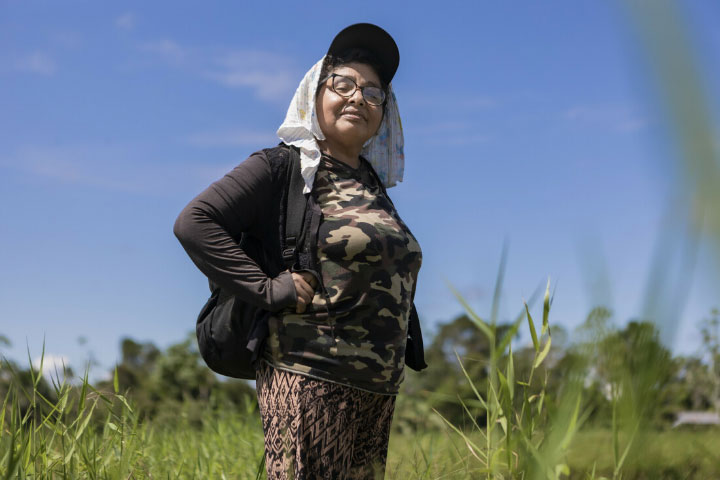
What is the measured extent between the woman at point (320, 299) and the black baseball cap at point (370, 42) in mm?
286

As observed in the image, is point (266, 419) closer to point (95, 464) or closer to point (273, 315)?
point (273, 315)

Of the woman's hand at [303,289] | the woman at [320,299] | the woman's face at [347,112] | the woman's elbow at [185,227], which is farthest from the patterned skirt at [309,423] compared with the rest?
the woman's face at [347,112]

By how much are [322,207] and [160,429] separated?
375 cm

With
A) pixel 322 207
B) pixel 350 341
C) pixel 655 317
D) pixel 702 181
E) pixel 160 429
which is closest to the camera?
pixel 702 181

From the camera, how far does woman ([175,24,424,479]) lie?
239 centimetres

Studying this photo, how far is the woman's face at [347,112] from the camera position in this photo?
9.02 ft

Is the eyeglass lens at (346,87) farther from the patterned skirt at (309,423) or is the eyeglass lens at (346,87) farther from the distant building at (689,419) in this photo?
the distant building at (689,419)

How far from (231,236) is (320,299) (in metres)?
0.41

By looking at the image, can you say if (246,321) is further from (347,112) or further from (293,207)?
(347,112)

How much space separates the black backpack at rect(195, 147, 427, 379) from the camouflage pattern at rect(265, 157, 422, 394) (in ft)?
0.24

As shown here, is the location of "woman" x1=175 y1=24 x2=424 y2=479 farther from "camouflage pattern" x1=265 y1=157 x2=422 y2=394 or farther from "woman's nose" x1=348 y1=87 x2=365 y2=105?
"woman's nose" x1=348 y1=87 x2=365 y2=105

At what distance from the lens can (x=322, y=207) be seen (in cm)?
259

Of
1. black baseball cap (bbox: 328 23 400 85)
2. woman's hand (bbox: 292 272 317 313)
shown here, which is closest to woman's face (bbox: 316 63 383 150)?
black baseball cap (bbox: 328 23 400 85)

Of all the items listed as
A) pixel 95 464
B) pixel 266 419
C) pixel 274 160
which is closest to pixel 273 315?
pixel 266 419
